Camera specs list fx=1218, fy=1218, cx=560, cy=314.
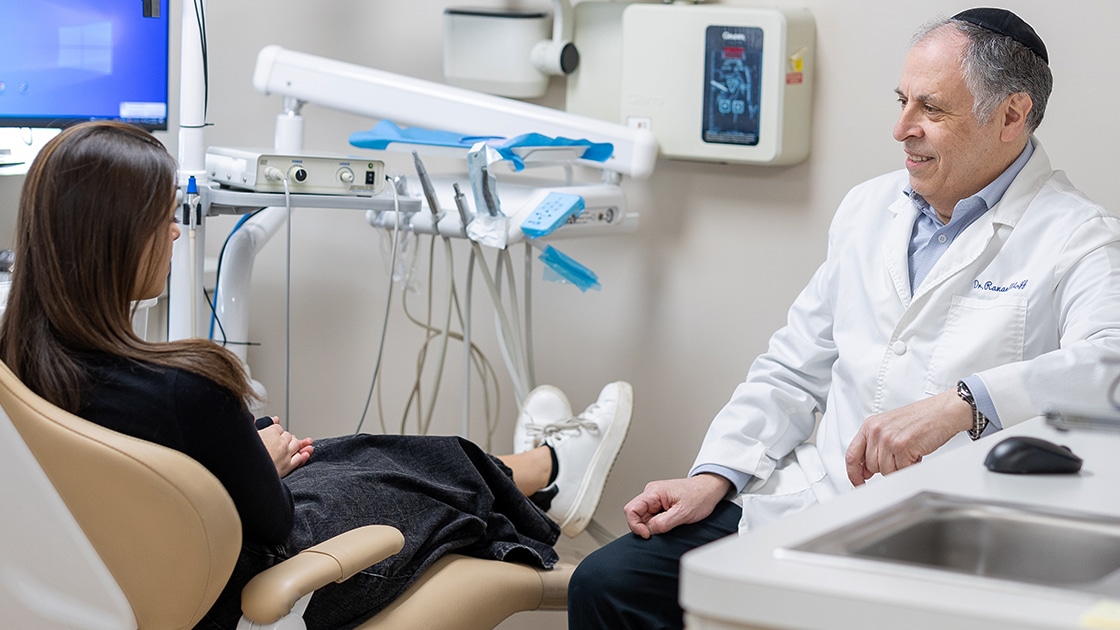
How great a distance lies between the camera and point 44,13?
225cm

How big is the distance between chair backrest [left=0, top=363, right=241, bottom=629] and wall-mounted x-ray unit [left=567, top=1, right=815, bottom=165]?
4.87 ft

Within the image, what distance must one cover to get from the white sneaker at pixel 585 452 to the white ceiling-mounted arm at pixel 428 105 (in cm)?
49

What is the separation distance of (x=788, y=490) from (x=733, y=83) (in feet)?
3.12

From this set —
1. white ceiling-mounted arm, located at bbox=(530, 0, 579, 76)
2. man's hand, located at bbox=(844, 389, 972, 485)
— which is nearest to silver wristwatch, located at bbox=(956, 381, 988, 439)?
man's hand, located at bbox=(844, 389, 972, 485)

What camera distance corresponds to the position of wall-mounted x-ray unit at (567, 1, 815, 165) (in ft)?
7.97

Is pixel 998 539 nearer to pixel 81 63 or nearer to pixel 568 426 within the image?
pixel 568 426

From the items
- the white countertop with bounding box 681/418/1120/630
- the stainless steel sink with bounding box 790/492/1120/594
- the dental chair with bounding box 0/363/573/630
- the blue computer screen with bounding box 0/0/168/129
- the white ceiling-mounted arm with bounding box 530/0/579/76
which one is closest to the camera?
the white countertop with bounding box 681/418/1120/630

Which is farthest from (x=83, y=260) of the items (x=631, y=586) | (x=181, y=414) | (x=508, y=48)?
(x=508, y=48)

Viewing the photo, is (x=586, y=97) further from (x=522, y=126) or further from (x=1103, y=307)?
(x=1103, y=307)

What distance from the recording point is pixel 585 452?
229 centimetres

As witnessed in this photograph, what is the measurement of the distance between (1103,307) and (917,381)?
0.89 ft

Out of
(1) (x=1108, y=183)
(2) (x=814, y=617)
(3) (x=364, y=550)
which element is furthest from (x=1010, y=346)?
(2) (x=814, y=617)

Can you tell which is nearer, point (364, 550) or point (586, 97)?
point (364, 550)

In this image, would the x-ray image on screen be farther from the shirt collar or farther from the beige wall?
the shirt collar
